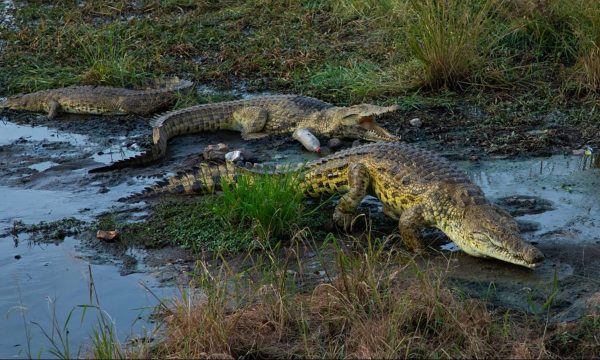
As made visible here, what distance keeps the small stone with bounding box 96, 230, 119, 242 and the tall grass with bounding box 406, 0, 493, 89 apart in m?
3.74

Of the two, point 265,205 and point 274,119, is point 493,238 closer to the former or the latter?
point 265,205

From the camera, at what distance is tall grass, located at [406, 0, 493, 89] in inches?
345

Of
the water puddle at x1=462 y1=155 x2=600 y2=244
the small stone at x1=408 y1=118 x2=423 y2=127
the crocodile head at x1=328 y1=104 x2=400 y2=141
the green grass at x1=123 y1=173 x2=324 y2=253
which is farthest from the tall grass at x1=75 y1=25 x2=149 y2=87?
the water puddle at x1=462 y1=155 x2=600 y2=244

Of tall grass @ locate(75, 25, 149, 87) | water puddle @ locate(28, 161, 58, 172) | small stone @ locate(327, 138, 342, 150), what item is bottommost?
small stone @ locate(327, 138, 342, 150)

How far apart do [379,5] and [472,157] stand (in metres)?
3.62

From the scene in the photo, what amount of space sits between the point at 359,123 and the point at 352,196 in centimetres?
217

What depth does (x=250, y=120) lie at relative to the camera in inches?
348

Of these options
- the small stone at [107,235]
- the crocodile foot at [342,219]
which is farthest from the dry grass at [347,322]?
the small stone at [107,235]

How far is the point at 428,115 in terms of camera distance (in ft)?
28.3

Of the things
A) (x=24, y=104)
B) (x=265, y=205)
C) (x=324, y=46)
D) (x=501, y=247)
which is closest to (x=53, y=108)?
(x=24, y=104)

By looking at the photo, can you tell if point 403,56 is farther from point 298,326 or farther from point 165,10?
point 298,326

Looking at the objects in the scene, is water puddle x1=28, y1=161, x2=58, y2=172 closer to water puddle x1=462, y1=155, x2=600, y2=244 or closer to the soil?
the soil

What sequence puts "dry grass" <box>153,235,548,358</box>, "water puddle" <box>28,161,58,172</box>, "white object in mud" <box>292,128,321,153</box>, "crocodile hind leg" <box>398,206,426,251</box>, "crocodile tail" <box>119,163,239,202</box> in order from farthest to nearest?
1. "white object in mud" <box>292,128,321,153</box>
2. "water puddle" <box>28,161,58,172</box>
3. "crocodile tail" <box>119,163,239,202</box>
4. "crocodile hind leg" <box>398,206,426,251</box>
5. "dry grass" <box>153,235,548,358</box>

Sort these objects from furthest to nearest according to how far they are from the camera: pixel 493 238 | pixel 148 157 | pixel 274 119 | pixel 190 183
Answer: pixel 274 119, pixel 148 157, pixel 190 183, pixel 493 238
